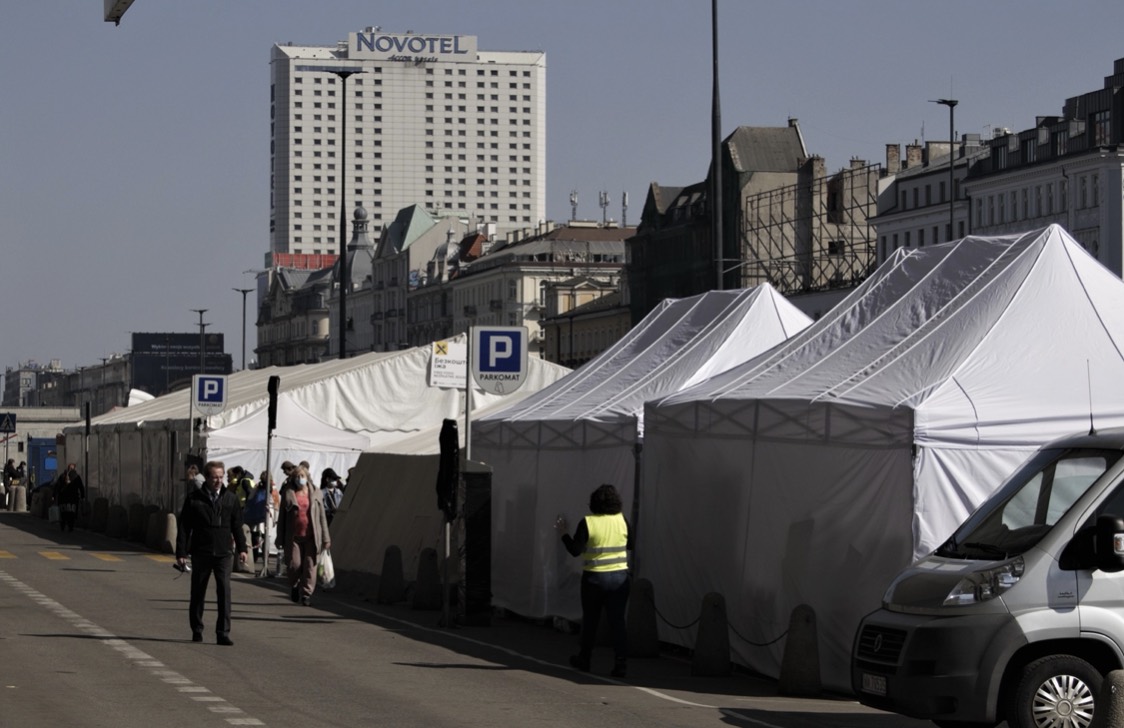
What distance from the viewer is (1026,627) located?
42.4ft

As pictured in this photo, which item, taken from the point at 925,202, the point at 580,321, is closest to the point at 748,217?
the point at 925,202

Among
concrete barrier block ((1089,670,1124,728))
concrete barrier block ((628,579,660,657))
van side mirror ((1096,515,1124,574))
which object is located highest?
van side mirror ((1096,515,1124,574))

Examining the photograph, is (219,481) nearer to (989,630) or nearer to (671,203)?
(989,630)

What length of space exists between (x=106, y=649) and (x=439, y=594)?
296 inches

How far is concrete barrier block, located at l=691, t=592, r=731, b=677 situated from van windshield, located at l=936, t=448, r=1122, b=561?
4251mm

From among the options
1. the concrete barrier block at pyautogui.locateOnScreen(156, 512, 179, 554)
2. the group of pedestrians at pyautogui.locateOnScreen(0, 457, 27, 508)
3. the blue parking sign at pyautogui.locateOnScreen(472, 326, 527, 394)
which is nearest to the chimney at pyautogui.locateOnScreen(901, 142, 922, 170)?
the group of pedestrians at pyautogui.locateOnScreen(0, 457, 27, 508)

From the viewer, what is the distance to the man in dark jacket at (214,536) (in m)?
19.8

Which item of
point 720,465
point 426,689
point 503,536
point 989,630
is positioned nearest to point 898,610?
point 989,630

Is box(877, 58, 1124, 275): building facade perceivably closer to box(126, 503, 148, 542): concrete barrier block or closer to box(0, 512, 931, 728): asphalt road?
box(126, 503, 148, 542): concrete barrier block

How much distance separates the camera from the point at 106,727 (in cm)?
1351

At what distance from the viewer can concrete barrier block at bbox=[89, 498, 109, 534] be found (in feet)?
172

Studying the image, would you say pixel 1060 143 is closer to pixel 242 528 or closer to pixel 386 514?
pixel 386 514

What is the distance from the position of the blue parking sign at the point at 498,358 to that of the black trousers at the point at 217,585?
4753 millimetres

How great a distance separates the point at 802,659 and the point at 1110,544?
4349 millimetres
